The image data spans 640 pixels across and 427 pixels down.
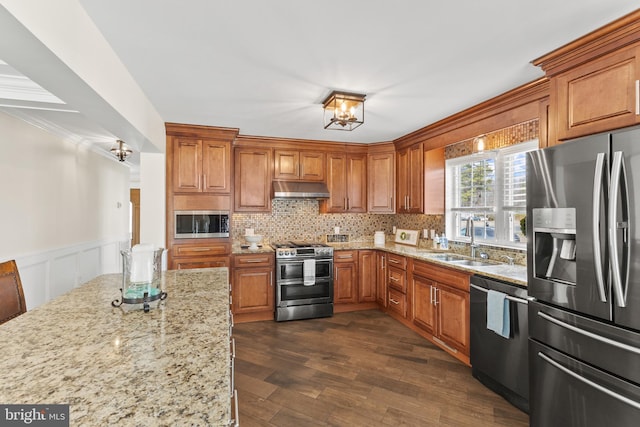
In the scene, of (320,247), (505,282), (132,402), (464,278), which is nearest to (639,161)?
(505,282)

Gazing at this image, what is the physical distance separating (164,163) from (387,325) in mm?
3287

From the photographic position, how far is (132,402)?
2.71 feet

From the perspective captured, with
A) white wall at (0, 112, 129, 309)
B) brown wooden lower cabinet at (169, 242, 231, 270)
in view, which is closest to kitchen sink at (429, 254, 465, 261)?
brown wooden lower cabinet at (169, 242, 231, 270)

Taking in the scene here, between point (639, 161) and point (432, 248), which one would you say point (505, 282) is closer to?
point (639, 161)

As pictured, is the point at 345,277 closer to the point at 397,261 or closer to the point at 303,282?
the point at 303,282

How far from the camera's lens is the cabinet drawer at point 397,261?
3.84 m

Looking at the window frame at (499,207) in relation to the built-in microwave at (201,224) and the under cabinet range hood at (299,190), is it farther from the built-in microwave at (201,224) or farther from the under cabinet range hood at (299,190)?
the built-in microwave at (201,224)

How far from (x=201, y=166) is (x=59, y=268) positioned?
2.35 m

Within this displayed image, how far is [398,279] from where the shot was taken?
13.1ft

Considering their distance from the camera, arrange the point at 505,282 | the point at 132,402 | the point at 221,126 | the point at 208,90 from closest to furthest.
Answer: the point at 132,402
the point at 505,282
the point at 208,90
the point at 221,126

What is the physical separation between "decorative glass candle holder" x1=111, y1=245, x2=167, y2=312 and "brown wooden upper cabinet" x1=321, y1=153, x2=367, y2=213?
126 inches

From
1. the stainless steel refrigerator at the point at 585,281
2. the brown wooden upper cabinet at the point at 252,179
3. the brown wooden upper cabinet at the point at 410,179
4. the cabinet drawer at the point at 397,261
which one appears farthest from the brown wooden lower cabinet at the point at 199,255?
the stainless steel refrigerator at the point at 585,281

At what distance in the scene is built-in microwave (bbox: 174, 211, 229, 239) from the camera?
382 cm

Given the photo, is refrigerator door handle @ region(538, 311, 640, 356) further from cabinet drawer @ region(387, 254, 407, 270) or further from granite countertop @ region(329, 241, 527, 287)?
cabinet drawer @ region(387, 254, 407, 270)
